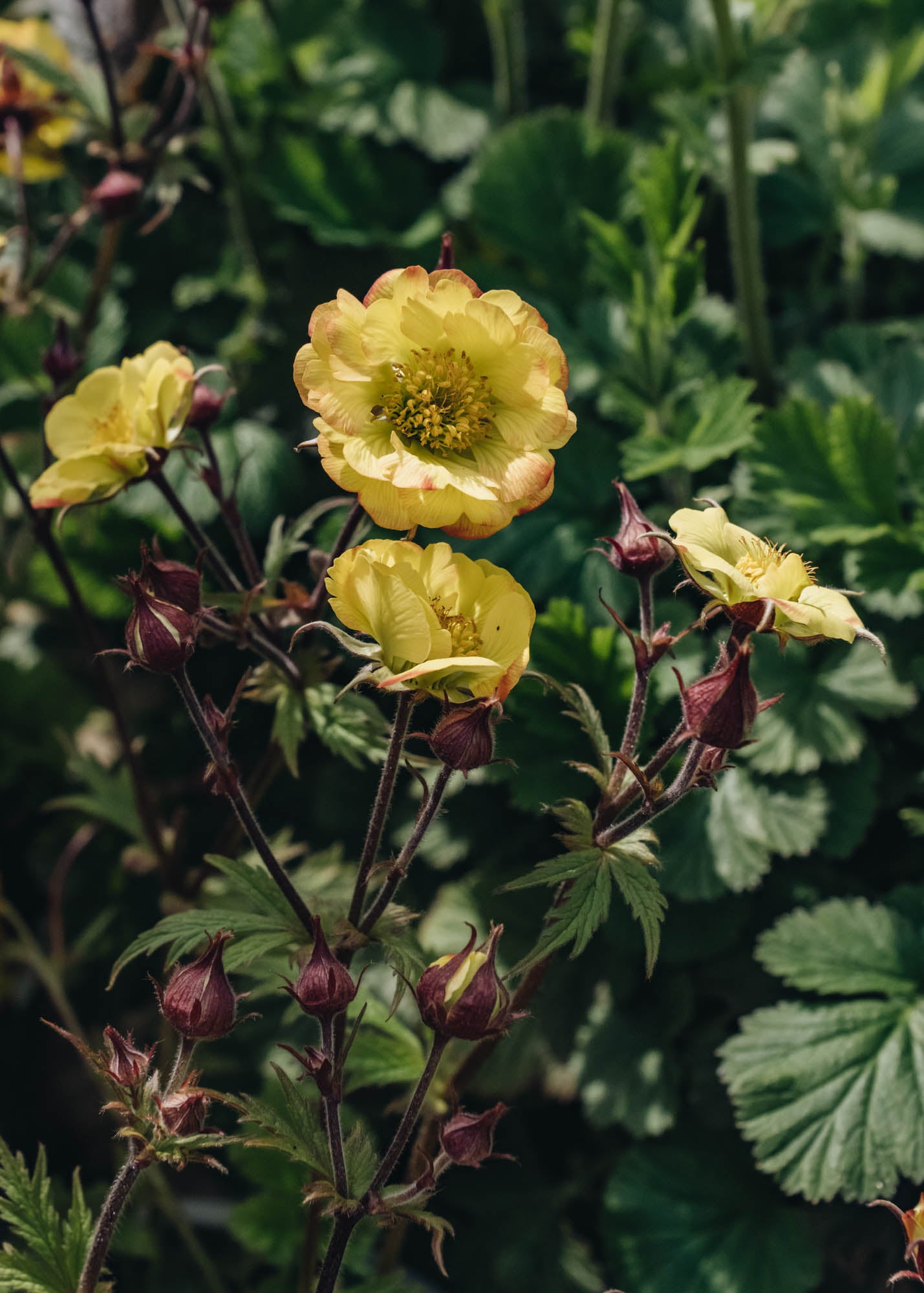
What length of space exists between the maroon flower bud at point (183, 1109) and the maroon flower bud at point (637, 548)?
0.51 meters

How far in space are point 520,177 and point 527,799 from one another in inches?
40.5

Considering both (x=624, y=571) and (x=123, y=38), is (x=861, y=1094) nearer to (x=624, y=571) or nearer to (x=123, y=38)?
(x=624, y=571)

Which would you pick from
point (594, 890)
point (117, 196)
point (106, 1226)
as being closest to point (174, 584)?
point (594, 890)

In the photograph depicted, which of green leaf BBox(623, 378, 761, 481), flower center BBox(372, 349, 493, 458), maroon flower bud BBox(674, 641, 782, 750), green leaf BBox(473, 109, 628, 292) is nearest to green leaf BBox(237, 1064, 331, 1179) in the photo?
maroon flower bud BBox(674, 641, 782, 750)

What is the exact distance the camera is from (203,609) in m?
0.88

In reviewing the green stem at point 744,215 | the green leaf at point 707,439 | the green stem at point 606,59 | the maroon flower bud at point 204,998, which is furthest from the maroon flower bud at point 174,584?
the green stem at point 606,59

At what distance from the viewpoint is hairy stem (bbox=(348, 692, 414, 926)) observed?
0.85m

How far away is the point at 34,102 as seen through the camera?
155cm

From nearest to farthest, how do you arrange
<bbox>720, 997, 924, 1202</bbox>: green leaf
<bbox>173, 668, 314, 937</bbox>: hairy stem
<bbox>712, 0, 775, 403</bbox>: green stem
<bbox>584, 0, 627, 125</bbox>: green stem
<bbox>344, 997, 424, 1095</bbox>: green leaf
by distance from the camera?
<bbox>173, 668, 314, 937</bbox>: hairy stem
<bbox>344, 997, 424, 1095</bbox>: green leaf
<bbox>720, 997, 924, 1202</bbox>: green leaf
<bbox>712, 0, 775, 403</bbox>: green stem
<bbox>584, 0, 627, 125</bbox>: green stem

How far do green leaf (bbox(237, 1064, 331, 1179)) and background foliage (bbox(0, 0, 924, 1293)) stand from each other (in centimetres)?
13

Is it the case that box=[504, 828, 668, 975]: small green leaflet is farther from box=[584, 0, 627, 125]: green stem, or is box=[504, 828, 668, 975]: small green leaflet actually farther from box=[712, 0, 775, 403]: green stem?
box=[584, 0, 627, 125]: green stem

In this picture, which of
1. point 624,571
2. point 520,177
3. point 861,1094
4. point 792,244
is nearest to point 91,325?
point 520,177

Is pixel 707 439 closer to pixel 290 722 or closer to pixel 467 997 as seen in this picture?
pixel 290 722

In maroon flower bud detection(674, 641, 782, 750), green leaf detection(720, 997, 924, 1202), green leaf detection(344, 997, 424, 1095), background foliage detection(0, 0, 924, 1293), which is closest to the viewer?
maroon flower bud detection(674, 641, 782, 750)
